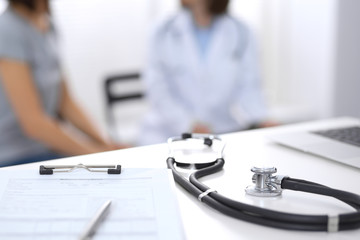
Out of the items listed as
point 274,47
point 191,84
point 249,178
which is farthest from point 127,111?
point 249,178

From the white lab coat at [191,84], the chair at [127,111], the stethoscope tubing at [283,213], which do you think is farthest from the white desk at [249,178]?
the chair at [127,111]

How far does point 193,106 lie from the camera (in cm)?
205

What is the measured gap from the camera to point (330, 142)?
963mm

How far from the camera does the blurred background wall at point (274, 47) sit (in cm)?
256

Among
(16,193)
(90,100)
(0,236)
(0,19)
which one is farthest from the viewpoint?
(90,100)

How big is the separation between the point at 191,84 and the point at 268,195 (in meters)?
1.37

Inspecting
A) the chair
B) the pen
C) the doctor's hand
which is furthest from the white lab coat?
the pen

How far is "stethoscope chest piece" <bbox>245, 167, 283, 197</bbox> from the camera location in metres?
0.70

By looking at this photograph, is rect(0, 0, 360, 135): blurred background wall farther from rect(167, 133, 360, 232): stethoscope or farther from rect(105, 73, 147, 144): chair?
rect(167, 133, 360, 232): stethoscope

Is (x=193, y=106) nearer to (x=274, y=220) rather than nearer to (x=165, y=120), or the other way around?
(x=165, y=120)

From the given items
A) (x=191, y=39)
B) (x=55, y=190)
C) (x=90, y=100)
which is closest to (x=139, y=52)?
(x=90, y=100)

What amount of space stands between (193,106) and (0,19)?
0.80 meters

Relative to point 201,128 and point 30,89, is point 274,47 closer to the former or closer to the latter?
point 201,128

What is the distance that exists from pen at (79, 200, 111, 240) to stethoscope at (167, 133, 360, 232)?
13 cm
